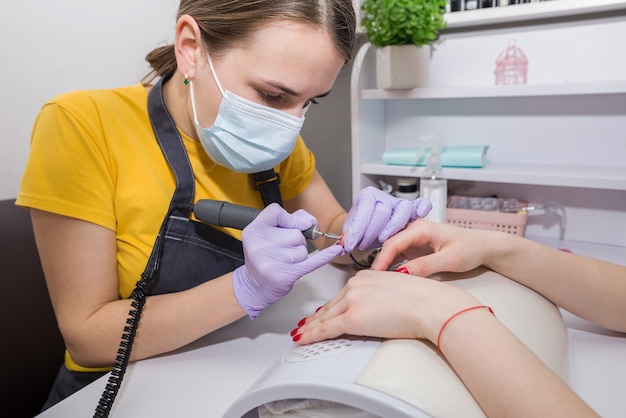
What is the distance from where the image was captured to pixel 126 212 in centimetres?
90

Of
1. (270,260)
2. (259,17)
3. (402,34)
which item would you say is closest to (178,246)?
(270,260)

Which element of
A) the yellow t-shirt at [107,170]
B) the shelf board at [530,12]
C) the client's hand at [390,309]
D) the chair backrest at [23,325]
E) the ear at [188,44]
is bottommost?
the chair backrest at [23,325]

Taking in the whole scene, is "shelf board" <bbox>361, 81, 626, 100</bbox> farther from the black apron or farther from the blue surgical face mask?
the black apron

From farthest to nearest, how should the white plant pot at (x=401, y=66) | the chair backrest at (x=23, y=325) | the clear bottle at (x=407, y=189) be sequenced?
the clear bottle at (x=407, y=189)
the white plant pot at (x=401, y=66)
the chair backrest at (x=23, y=325)

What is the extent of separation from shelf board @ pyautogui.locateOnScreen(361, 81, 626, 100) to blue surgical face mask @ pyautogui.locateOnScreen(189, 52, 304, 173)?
664 mm

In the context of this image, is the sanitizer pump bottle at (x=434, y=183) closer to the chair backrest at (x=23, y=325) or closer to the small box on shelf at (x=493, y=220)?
the small box on shelf at (x=493, y=220)

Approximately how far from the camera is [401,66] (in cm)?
146

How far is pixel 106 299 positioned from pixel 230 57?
525 mm

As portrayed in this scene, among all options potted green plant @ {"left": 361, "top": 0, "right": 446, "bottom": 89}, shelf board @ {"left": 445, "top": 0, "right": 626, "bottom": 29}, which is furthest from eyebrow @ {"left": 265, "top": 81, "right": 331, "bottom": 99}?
shelf board @ {"left": 445, "top": 0, "right": 626, "bottom": 29}

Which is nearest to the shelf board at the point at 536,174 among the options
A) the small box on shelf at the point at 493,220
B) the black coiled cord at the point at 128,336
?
the small box on shelf at the point at 493,220

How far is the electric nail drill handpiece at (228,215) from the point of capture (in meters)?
0.88

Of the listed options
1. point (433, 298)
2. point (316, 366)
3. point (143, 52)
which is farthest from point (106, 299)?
point (143, 52)

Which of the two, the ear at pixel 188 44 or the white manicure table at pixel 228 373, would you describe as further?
the ear at pixel 188 44

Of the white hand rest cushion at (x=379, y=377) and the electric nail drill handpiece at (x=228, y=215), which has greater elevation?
the electric nail drill handpiece at (x=228, y=215)
